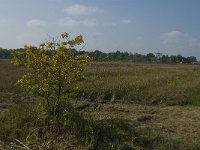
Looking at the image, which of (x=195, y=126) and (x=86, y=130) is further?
(x=195, y=126)

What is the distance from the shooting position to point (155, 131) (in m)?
9.06

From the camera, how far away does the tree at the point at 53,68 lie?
901 cm

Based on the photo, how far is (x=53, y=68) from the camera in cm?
893

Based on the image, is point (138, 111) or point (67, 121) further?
point (138, 111)

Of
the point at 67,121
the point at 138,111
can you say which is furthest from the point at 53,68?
the point at 138,111

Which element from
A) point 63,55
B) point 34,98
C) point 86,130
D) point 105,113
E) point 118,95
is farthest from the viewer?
point 118,95

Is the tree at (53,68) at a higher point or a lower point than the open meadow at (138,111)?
higher

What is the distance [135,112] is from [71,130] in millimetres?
3337

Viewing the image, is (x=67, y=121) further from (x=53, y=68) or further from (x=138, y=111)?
(x=138, y=111)

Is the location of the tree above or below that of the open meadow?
above

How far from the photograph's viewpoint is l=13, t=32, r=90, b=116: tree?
9006 mm

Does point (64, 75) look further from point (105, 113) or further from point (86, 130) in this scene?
point (105, 113)

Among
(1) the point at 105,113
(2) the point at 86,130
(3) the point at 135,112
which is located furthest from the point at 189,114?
(2) the point at 86,130

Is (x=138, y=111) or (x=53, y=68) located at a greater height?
(x=53, y=68)
